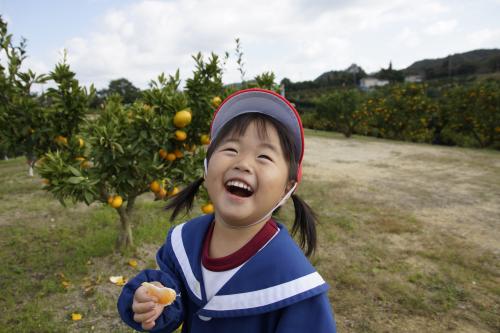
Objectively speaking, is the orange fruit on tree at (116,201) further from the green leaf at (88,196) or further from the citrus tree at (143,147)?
the green leaf at (88,196)

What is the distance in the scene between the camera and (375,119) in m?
17.0

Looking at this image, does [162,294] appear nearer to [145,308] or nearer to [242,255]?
[145,308]

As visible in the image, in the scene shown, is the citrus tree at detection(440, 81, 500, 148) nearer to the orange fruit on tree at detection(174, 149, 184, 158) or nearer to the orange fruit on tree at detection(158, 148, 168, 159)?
the orange fruit on tree at detection(174, 149, 184, 158)

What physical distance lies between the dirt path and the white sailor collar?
4.09 m

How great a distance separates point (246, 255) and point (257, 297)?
149mm

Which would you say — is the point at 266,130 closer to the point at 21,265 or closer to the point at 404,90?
the point at 21,265

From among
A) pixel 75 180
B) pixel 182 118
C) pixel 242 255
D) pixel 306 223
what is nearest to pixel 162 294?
pixel 242 255

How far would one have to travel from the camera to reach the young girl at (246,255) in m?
1.12

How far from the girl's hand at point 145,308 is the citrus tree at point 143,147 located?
1777mm

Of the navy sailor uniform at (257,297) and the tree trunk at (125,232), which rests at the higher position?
the navy sailor uniform at (257,297)

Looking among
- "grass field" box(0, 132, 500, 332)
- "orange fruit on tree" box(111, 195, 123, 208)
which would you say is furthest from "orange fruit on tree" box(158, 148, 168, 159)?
"grass field" box(0, 132, 500, 332)

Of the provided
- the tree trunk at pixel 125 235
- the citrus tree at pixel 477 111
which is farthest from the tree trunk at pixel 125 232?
the citrus tree at pixel 477 111

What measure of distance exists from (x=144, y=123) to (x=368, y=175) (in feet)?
20.6

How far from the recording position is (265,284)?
1147 mm
